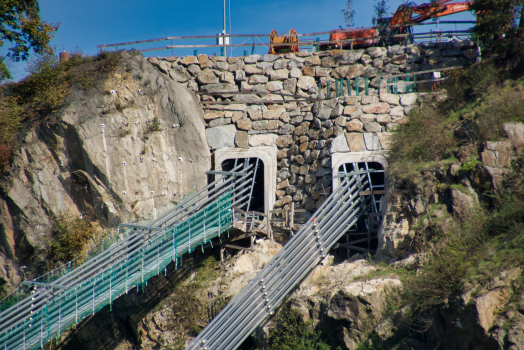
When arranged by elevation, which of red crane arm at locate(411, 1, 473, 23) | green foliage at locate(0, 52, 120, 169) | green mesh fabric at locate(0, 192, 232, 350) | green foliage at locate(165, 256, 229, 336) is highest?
red crane arm at locate(411, 1, 473, 23)

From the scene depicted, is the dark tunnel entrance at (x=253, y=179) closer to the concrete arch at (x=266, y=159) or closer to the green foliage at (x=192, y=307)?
the concrete arch at (x=266, y=159)

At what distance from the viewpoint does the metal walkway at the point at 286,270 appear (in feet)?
38.0

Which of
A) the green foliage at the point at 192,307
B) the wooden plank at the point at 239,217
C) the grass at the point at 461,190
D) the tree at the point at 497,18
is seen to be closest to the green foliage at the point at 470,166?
the grass at the point at 461,190

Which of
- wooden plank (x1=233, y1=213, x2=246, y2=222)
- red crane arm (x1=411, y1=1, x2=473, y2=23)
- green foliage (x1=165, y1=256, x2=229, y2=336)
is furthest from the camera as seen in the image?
red crane arm (x1=411, y1=1, x2=473, y2=23)

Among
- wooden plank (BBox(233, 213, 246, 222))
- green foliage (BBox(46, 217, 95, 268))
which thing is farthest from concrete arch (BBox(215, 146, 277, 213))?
green foliage (BBox(46, 217, 95, 268))

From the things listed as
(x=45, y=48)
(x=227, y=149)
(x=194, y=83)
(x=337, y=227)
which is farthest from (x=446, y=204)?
(x=45, y=48)

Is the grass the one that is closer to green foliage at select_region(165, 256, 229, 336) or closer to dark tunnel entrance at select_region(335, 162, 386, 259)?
dark tunnel entrance at select_region(335, 162, 386, 259)

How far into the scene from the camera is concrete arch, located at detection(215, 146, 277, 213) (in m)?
15.4

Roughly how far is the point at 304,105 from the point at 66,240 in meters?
8.11

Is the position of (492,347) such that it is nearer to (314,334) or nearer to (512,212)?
(512,212)

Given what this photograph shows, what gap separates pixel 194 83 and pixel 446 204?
30.3ft

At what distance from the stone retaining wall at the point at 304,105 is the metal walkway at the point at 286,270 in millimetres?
1054

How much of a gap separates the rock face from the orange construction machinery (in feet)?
23.2

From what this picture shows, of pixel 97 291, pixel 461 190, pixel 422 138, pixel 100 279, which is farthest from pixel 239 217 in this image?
pixel 461 190
